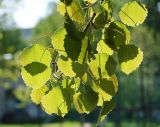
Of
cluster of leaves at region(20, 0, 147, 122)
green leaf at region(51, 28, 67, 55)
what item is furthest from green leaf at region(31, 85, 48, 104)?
green leaf at region(51, 28, 67, 55)

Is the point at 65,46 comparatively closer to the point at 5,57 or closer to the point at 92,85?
the point at 92,85

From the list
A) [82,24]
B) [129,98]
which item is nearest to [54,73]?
[82,24]

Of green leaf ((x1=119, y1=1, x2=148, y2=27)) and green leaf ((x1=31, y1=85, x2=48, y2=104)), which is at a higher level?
green leaf ((x1=119, y1=1, x2=148, y2=27))

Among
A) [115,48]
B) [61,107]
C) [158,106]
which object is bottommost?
[158,106]

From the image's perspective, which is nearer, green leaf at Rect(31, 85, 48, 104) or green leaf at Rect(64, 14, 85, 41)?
green leaf at Rect(64, 14, 85, 41)

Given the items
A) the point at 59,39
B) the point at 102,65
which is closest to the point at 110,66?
the point at 102,65

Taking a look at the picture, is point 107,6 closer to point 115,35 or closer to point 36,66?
point 115,35

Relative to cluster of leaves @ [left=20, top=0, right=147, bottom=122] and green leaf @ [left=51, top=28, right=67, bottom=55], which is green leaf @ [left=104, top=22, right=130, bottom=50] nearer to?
cluster of leaves @ [left=20, top=0, right=147, bottom=122]
